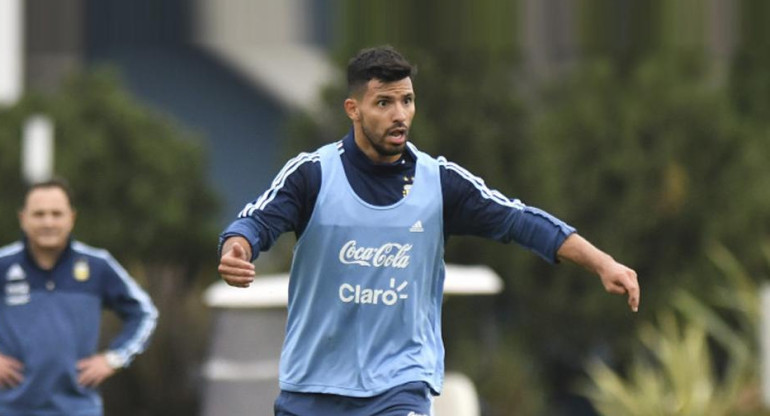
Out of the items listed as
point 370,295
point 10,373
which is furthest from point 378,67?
point 10,373

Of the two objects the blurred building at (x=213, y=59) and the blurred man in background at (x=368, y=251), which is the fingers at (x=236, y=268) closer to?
the blurred man in background at (x=368, y=251)

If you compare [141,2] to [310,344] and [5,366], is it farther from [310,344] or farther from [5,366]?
[310,344]

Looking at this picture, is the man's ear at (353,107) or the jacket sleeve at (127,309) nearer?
the man's ear at (353,107)

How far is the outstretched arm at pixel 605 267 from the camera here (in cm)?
682

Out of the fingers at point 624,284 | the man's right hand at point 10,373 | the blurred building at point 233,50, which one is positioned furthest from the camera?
the blurred building at point 233,50

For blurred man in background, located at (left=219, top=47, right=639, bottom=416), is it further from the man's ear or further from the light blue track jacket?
the light blue track jacket

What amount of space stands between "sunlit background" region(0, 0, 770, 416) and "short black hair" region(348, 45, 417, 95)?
9058mm

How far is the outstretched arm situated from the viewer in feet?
22.4

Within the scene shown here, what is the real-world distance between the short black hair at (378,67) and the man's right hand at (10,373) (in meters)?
3.28

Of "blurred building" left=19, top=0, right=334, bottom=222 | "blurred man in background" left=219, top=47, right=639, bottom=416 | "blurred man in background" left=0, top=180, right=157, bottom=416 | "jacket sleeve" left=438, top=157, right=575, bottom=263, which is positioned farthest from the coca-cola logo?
"blurred building" left=19, top=0, right=334, bottom=222

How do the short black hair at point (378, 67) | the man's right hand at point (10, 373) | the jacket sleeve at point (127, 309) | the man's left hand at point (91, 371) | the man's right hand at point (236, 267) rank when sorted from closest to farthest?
the man's right hand at point (236, 267)
the short black hair at point (378, 67)
the man's right hand at point (10, 373)
the man's left hand at point (91, 371)
the jacket sleeve at point (127, 309)

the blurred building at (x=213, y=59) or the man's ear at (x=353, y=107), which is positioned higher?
the man's ear at (x=353, y=107)

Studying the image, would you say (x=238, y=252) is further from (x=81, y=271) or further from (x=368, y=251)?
(x=81, y=271)

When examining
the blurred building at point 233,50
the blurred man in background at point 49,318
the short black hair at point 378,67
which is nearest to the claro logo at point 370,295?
the short black hair at point 378,67
